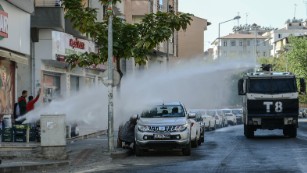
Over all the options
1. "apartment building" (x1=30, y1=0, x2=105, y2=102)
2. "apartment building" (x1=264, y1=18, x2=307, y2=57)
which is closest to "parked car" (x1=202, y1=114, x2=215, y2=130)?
"apartment building" (x1=30, y1=0, x2=105, y2=102)

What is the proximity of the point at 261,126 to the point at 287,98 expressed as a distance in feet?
5.51

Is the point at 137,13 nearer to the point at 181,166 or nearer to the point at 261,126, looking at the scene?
the point at 261,126

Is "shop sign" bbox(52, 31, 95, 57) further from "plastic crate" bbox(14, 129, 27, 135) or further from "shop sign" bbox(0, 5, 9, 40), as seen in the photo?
"plastic crate" bbox(14, 129, 27, 135)

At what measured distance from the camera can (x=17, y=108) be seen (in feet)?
72.4

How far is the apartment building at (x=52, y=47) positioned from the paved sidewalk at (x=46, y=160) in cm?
673

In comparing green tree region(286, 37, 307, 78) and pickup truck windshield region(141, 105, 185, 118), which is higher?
green tree region(286, 37, 307, 78)

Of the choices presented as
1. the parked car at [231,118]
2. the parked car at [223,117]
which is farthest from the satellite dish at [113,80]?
the parked car at [231,118]

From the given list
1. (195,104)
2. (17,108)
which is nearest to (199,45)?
(195,104)

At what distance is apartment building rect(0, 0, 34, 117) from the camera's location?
73.7 feet

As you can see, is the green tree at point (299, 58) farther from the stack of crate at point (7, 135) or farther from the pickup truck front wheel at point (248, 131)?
the stack of crate at point (7, 135)

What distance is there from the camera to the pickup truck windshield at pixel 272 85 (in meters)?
27.6

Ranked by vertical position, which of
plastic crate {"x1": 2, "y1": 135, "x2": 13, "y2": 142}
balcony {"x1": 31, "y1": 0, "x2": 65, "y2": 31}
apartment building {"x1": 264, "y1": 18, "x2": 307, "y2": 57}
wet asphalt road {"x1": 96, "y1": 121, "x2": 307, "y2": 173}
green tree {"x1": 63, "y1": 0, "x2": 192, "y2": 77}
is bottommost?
wet asphalt road {"x1": 96, "y1": 121, "x2": 307, "y2": 173}

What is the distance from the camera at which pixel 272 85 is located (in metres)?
27.7

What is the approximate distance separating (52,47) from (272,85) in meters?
9.96
